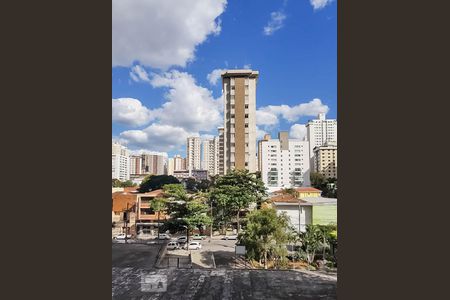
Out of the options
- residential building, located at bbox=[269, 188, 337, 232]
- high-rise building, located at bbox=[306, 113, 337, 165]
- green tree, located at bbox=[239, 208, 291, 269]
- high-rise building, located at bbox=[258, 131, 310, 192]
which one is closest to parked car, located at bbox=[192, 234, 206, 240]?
residential building, located at bbox=[269, 188, 337, 232]

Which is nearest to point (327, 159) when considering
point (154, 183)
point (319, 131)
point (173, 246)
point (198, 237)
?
point (319, 131)

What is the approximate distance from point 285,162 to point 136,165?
94.7 ft

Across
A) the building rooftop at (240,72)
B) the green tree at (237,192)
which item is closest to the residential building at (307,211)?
the green tree at (237,192)

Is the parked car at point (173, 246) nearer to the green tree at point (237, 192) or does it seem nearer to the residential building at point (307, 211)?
the green tree at point (237, 192)

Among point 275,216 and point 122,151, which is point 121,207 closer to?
point 275,216

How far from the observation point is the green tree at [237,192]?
1527cm

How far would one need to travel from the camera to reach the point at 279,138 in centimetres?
2608

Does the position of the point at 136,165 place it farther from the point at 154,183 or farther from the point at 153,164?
the point at 154,183

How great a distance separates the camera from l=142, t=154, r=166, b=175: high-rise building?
49.2 meters

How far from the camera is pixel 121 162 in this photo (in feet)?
138

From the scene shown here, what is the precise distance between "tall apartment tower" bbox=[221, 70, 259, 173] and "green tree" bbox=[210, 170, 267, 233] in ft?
17.6

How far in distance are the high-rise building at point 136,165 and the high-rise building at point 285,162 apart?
1053 inches

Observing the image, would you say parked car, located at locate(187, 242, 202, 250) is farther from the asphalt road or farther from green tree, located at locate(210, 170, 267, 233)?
the asphalt road

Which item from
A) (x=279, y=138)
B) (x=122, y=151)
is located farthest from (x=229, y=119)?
(x=122, y=151)
